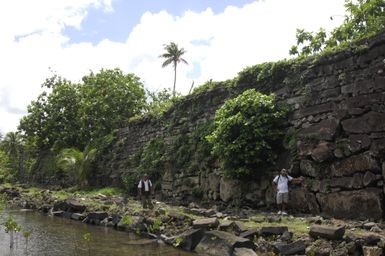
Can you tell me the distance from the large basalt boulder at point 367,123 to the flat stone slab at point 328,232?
131 inches

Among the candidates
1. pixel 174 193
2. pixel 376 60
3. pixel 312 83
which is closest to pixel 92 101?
pixel 174 193

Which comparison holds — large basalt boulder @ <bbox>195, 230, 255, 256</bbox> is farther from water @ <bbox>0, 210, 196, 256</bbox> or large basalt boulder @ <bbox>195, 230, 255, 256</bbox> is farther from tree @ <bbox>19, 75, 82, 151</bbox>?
tree @ <bbox>19, 75, 82, 151</bbox>

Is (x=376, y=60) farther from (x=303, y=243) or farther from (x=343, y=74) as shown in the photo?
(x=303, y=243)

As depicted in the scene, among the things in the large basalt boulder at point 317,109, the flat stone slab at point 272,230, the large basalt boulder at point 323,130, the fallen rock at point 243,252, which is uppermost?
the large basalt boulder at point 317,109

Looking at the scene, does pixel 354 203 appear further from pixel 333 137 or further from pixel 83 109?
pixel 83 109

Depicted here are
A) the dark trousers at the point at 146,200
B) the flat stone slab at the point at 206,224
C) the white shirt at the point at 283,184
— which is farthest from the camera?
the dark trousers at the point at 146,200

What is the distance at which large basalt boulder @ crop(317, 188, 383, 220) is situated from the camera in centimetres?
886

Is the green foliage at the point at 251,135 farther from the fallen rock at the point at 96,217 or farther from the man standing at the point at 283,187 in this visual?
the fallen rock at the point at 96,217

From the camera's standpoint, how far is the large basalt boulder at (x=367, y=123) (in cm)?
937

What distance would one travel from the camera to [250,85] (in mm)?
13445

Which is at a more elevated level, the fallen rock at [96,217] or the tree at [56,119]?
the tree at [56,119]

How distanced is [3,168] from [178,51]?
23326 mm

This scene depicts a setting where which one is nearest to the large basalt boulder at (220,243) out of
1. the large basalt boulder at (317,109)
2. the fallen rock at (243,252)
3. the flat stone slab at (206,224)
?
the fallen rock at (243,252)

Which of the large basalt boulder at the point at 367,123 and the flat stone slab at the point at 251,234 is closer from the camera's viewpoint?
the flat stone slab at the point at 251,234
